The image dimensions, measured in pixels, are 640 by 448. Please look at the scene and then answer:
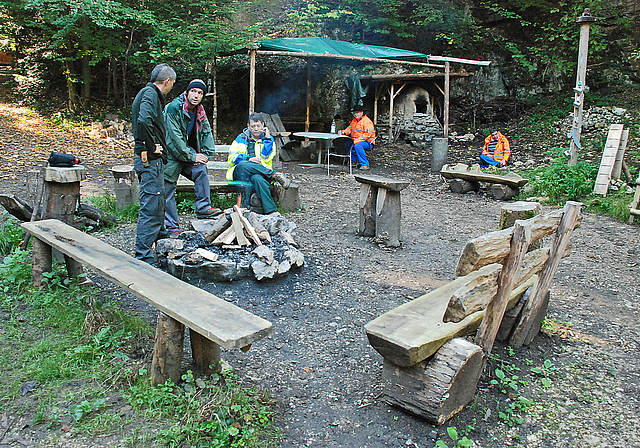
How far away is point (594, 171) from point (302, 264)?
7090mm

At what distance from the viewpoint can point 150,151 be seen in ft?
15.1

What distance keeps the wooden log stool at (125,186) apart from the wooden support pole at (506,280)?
5329 millimetres

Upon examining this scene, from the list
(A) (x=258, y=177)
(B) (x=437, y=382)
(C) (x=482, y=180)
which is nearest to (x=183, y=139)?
(A) (x=258, y=177)

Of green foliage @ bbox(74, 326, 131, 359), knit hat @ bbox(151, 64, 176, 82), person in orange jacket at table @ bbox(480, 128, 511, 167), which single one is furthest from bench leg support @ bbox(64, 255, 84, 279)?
person in orange jacket at table @ bbox(480, 128, 511, 167)

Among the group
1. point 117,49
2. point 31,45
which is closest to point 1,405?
point 117,49

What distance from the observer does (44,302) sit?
12.7 ft

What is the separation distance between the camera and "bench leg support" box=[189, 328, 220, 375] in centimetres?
289

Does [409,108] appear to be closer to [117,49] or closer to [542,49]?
[542,49]

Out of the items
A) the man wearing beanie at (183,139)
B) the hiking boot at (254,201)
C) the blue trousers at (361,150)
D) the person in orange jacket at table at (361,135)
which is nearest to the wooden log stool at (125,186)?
the man wearing beanie at (183,139)

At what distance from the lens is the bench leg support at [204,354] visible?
2891 millimetres

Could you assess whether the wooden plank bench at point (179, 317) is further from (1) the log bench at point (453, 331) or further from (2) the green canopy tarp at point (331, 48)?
(2) the green canopy tarp at point (331, 48)

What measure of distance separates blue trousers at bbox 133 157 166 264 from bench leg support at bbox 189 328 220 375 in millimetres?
2133

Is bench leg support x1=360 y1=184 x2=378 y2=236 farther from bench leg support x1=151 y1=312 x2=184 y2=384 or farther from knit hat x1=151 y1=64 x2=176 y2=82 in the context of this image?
bench leg support x1=151 y1=312 x2=184 y2=384

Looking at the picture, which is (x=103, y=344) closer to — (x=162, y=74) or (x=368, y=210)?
(x=162, y=74)
